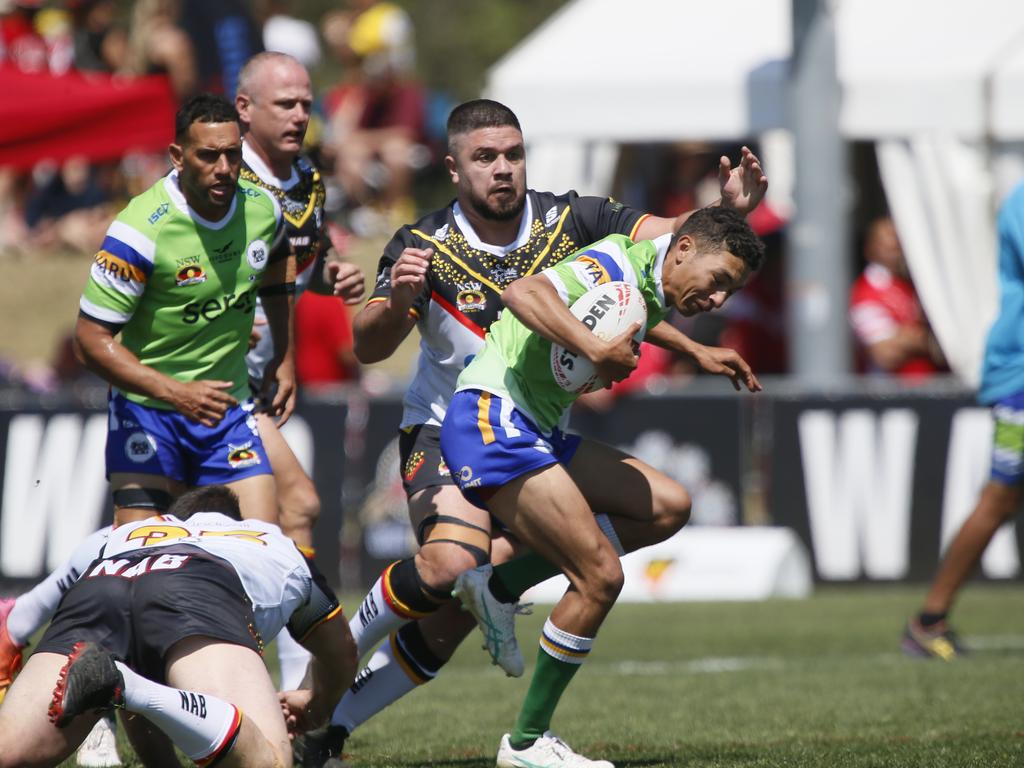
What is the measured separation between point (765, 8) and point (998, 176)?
2844 mm

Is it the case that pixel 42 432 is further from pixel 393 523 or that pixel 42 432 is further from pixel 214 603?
pixel 214 603

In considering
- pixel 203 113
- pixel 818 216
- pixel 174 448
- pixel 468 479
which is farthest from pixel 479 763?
pixel 818 216

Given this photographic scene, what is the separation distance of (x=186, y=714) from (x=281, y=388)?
9.07 feet

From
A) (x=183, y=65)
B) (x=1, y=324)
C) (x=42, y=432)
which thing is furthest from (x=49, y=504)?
(x=1, y=324)

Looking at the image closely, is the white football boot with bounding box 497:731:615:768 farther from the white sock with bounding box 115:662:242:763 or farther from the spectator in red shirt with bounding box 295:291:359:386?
the spectator in red shirt with bounding box 295:291:359:386

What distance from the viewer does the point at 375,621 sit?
21.5 ft

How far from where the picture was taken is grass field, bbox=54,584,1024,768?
21.1ft

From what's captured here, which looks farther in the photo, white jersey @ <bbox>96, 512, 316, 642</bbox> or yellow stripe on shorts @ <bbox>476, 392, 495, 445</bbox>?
yellow stripe on shorts @ <bbox>476, 392, 495, 445</bbox>

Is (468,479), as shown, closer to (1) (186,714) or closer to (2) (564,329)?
(2) (564,329)

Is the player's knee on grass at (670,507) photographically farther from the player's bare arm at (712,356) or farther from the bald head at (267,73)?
the bald head at (267,73)

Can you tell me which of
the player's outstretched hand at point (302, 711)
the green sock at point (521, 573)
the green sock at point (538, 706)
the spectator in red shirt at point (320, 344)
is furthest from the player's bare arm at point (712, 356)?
the spectator in red shirt at point (320, 344)

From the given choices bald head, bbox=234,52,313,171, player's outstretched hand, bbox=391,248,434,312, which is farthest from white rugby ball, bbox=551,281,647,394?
bald head, bbox=234,52,313,171

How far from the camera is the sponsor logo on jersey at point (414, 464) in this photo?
6.67 meters

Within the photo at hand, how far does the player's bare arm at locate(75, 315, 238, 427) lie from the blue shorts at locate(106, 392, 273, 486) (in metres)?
0.26
